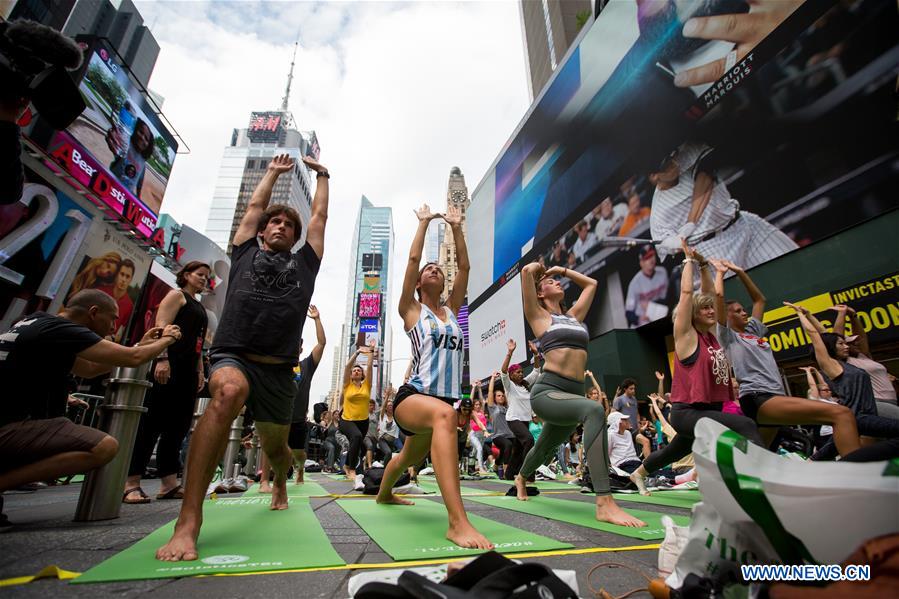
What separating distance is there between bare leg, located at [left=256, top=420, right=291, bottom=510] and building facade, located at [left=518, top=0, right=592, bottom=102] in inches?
1498

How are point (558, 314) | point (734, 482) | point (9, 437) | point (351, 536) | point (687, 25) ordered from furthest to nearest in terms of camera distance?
1. point (687, 25)
2. point (558, 314)
3. point (351, 536)
4. point (9, 437)
5. point (734, 482)

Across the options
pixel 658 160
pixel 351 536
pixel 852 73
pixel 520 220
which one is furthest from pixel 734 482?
pixel 520 220

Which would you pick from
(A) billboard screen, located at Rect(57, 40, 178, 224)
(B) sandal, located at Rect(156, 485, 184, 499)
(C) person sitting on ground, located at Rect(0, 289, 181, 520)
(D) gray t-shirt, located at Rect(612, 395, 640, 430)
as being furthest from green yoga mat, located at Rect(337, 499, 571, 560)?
(A) billboard screen, located at Rect(57, 40, 178, 224)

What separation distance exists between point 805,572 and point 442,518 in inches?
100

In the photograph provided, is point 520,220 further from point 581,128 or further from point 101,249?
point 101,249

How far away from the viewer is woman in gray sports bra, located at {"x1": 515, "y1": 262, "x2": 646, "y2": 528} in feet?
10.8

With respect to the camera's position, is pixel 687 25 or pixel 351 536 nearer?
pixel 351 536

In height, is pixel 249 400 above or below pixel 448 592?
above

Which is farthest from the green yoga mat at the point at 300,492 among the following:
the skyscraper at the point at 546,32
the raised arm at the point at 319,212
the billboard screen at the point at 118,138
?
the skyscraper at the point at 546,32

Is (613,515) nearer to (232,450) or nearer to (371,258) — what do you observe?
(232,450)

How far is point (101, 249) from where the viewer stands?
63.3ft

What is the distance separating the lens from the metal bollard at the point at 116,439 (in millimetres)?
2848

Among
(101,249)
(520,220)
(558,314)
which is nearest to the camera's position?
(558,314)

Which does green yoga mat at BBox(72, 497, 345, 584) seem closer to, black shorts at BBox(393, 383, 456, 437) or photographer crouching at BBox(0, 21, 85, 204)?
black shorts at BBox(393, 383, 456, 437)
